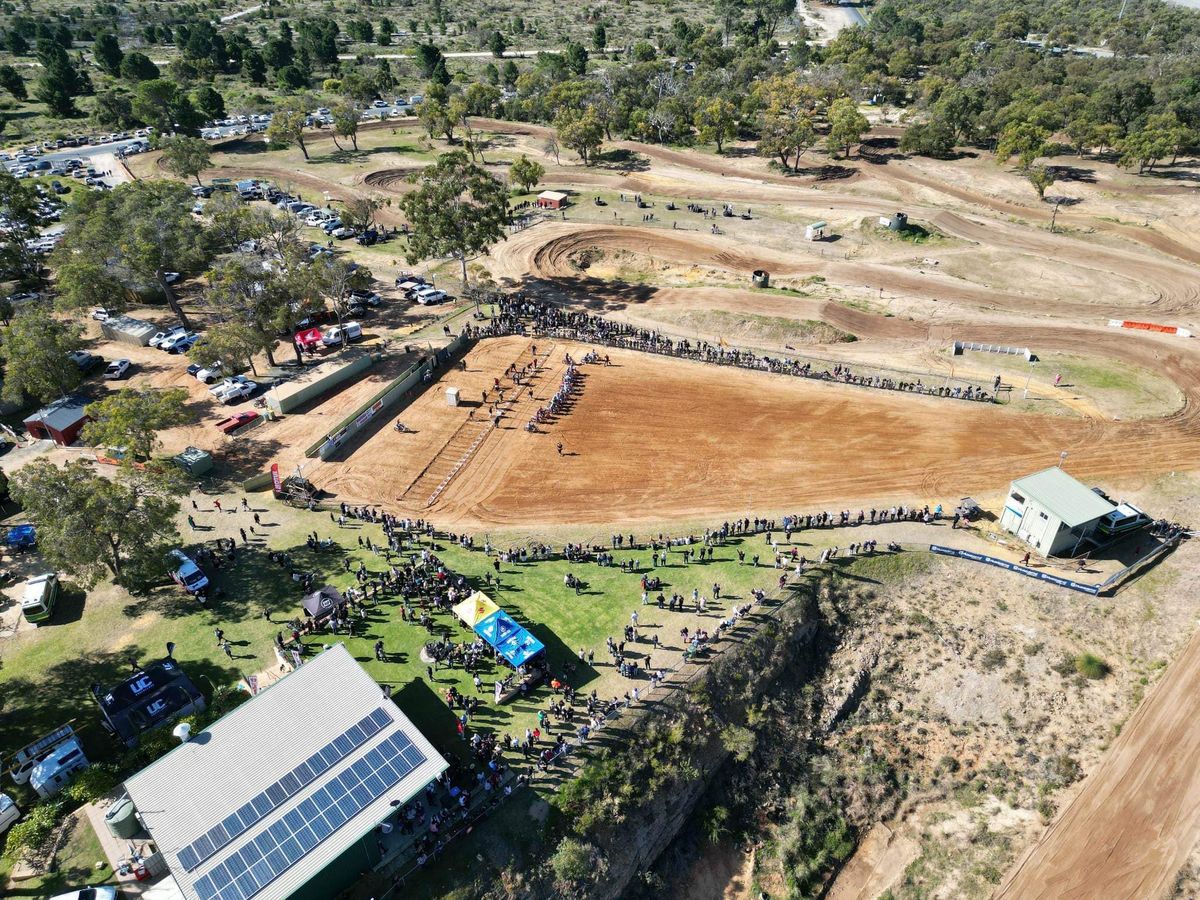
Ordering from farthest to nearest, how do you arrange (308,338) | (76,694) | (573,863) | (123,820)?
(308,338) < (76,694) < (573,863) < (123,820)

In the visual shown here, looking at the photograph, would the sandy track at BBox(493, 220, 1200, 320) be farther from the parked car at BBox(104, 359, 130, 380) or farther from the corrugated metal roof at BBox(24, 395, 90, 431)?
the corrugated metal roof at BBox(24, 395, 90, 431)

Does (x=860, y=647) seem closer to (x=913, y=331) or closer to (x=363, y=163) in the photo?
(x=913, y=331)

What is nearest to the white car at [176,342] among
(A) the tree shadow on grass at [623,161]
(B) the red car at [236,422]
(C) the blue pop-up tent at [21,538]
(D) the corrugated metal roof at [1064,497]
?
(B) the red car at [236,422]

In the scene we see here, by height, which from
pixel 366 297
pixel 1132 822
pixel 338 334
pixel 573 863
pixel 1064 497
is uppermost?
pixel 1064 497

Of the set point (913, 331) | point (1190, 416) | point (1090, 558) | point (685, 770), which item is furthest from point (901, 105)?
point (685, 770)

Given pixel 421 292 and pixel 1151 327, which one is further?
pixel 421 292

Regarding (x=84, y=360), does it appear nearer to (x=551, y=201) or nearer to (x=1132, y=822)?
(x=551, y=201)

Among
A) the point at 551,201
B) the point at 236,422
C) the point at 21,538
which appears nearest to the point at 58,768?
the point at 21,538
